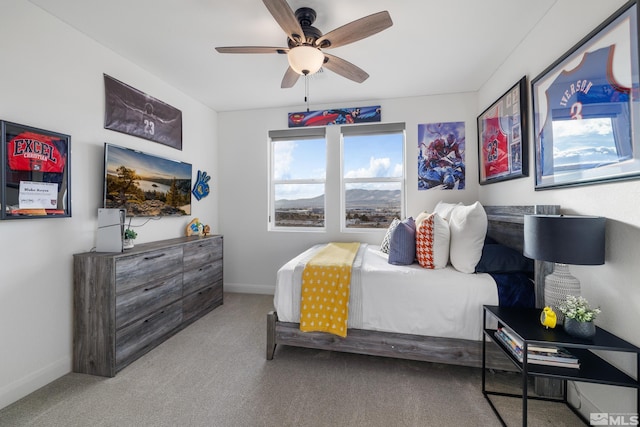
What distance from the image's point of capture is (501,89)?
8.72ft

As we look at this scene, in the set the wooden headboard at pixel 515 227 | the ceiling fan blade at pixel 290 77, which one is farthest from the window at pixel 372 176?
the ceiling fan blade at pixel 290 77

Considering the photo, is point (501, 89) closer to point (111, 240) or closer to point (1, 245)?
point (111, 240)

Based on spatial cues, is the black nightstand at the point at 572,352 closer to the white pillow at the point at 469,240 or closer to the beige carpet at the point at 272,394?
the beige carpet at the point at 272,394

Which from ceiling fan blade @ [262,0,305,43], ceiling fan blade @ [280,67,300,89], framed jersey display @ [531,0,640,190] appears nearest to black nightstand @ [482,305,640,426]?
framed jersey display @ [531,0,640,190]

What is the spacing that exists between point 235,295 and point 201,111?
2.59 metres

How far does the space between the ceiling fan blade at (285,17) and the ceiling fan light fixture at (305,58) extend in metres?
0.07

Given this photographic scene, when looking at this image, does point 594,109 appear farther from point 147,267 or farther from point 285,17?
point 147,267

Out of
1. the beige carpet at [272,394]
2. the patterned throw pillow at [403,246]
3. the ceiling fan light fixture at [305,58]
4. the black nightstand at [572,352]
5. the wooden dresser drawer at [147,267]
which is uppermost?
the ceiling fan light fixture at [305,58]

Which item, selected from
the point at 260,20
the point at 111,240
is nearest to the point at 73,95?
the point at 111,240

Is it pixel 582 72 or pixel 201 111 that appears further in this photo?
pixel 201 111

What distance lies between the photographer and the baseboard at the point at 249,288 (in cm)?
385

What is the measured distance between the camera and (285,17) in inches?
62.4

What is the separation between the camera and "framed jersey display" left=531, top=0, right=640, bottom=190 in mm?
1279

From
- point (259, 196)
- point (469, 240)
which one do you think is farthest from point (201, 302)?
point (469, 240)
